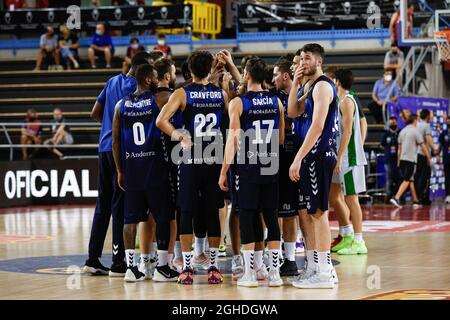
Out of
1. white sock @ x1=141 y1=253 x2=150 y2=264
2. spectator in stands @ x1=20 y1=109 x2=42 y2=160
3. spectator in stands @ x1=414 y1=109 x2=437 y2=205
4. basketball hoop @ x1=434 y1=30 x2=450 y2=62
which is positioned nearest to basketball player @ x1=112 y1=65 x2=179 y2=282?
white sock @ x1=141 y1=253 x2=150 y2=264

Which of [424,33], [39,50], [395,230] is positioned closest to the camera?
[395,230]

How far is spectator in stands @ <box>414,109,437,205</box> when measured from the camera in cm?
2103

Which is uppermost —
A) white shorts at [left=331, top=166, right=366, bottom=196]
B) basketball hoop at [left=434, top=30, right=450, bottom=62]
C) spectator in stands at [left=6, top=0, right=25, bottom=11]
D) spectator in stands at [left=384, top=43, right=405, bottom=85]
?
spectator in stands at [left=6, top=0, right=25, bottom=11]

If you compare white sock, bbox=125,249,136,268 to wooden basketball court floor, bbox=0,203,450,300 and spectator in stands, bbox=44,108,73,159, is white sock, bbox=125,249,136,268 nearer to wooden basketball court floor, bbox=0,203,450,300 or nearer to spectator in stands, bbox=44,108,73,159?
wooden basketball court floor, bbox=0,203,450,300

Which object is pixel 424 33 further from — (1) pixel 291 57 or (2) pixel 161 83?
(2) pixel 161 83

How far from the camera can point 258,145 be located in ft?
29.6

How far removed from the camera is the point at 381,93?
23.6 meters

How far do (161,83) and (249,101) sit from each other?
993mm

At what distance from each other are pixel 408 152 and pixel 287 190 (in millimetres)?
11201

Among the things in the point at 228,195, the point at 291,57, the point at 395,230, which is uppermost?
the point at 291,57

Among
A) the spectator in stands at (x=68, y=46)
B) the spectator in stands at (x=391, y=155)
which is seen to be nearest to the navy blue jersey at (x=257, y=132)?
the spectator in stands at (x=391, y=155)

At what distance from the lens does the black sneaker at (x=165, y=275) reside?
9227 millimetres

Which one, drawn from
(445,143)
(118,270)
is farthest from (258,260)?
(445,143)
